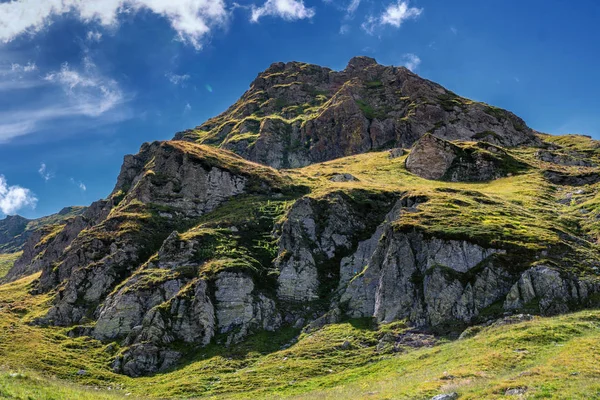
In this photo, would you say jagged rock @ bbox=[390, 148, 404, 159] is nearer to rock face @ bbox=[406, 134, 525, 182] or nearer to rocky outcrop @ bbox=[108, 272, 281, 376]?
rock face @ bbox=[406, 134, 525, 182]

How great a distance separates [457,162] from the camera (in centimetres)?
11150

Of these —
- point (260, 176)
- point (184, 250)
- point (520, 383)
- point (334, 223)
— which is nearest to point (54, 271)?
point (184, 250)

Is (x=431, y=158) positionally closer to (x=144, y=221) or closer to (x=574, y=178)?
(x=574, y=178)

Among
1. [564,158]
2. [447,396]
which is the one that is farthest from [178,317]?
[564,158]

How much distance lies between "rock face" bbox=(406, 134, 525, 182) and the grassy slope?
33222 millimetres

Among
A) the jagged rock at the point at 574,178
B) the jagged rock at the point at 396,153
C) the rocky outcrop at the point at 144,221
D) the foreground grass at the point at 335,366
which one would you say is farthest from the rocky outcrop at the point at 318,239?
the jagged rock at the point at 396,153

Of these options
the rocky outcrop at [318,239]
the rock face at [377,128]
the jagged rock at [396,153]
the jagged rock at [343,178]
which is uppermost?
the rock face at [377,128]

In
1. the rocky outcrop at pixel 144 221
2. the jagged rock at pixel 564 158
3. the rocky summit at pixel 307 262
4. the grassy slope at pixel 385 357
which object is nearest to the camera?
the grassy slope at pixel 385 357

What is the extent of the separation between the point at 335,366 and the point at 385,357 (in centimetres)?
485

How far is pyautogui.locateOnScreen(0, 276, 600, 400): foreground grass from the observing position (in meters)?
24.1

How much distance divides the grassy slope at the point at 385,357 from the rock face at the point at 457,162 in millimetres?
33222

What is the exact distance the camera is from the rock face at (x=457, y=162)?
106500mm

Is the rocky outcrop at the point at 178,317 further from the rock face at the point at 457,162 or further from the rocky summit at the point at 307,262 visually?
the rock face at the point at 457,162

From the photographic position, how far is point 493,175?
105m
